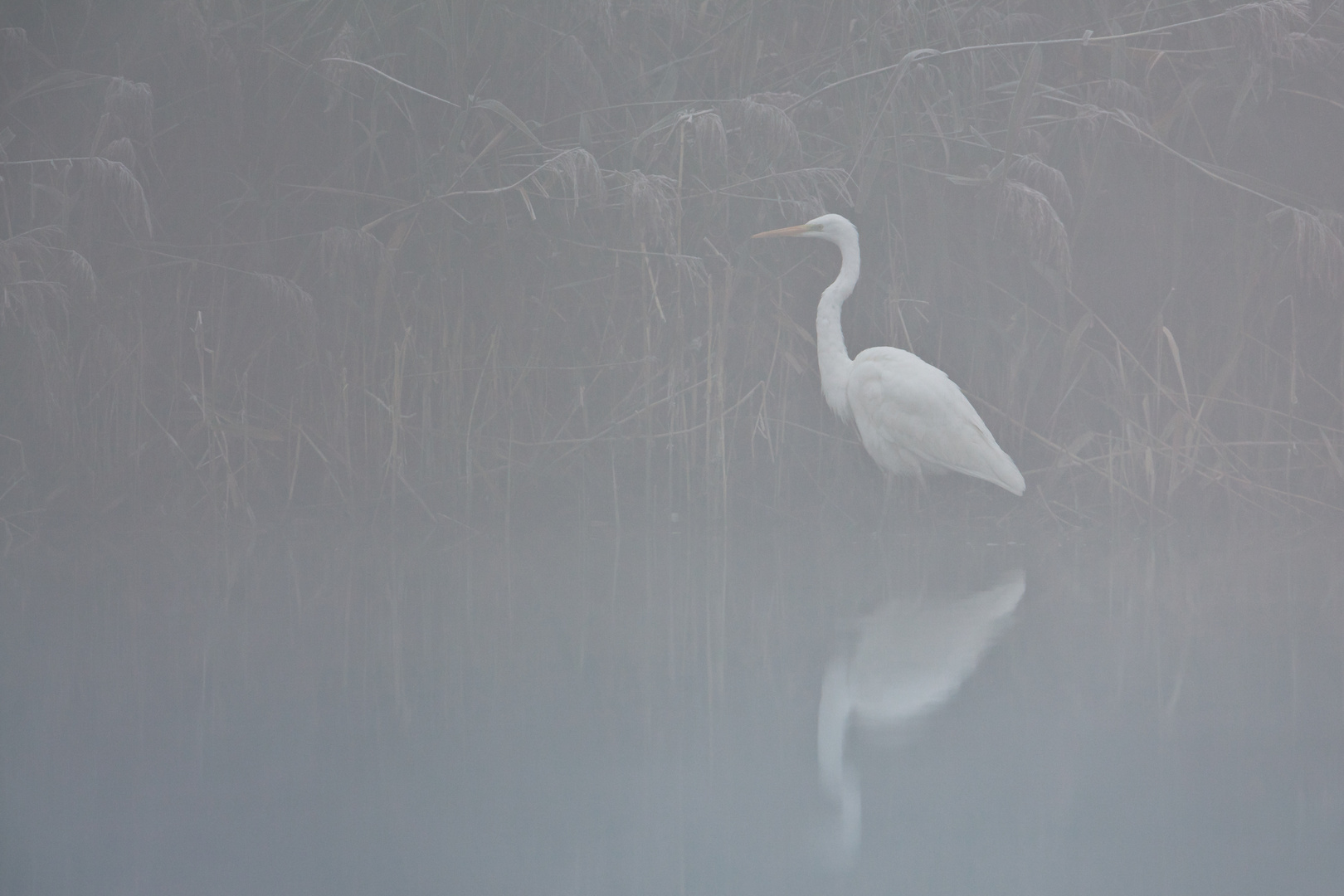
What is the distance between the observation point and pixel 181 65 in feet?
11.1

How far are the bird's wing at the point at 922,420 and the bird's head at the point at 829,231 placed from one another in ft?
1.20

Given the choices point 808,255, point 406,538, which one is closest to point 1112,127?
point 808,255

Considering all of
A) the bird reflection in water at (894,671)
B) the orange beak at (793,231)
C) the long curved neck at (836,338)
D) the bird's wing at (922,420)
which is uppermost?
the orange beak at (793,231)

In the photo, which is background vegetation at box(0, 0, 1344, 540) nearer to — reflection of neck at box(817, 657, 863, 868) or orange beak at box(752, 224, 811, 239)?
orange beak at box(752, 224, 811, 239)

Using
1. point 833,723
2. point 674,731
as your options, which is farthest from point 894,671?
point 674,731

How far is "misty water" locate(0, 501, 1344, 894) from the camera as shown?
941 mm

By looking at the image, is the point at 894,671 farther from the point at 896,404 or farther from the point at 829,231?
the point at 829,231

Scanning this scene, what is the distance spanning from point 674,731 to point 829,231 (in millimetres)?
2266

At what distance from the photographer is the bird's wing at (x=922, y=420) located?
10.0 feet

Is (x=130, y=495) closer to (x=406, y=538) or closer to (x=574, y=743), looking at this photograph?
(x=406, y=538)

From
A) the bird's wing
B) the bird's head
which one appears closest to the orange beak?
the bird's head

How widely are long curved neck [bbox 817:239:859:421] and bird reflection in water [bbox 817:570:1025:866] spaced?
1.16 metres

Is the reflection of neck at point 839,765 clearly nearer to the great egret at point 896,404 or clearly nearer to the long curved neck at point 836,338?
the great egret at point 896,404

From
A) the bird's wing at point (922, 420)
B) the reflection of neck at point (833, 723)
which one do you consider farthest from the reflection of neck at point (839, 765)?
the bird's wing at point (922, 420)
